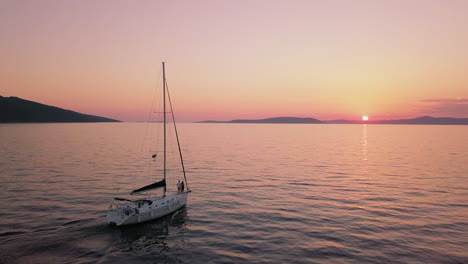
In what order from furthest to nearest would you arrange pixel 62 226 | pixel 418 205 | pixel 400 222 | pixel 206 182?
pixel 206 182
pixel 418 205
pixel 400 222
pixel 62 226

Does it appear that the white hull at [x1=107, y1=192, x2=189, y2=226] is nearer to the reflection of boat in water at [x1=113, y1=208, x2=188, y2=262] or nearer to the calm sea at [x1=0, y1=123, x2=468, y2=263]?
the reflection of boat in water at [x1=113, y1=208, x2=188, y2=262]

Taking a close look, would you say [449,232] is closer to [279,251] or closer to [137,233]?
[279,251]

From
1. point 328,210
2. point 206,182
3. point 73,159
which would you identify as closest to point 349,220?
point 328,210

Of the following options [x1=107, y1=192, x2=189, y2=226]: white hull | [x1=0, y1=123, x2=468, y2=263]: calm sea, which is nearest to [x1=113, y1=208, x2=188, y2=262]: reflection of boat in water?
[x1=0, y1=123, x2=468, y2=263]: calm sea

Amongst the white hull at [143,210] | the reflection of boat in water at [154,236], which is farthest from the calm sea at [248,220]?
the white hull at [143,210]

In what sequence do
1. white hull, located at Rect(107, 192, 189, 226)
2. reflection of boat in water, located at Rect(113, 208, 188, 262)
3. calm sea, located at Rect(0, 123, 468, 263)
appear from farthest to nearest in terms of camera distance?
white hull, located at Rect(107, 192, 189, 226), reflection of boat in water, located at Rect(113, 208, 188, 262), calm sea, located at Rect(0, 123, 468, 263)

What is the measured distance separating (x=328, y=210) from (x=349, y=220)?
12.7 ft

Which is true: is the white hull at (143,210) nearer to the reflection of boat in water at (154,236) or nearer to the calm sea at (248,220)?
the reflection of boat in water at (154,236)

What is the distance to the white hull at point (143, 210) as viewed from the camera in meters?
29.3

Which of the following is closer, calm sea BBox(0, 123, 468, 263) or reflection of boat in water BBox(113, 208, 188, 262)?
calm sea BBox(0, 123, 468, 263)

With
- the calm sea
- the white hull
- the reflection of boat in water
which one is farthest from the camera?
the white hull

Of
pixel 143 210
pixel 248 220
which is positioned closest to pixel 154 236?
pixel 143 210

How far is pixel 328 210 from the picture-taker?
119 feet

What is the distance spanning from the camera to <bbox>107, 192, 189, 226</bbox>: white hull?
2927 centimetres
